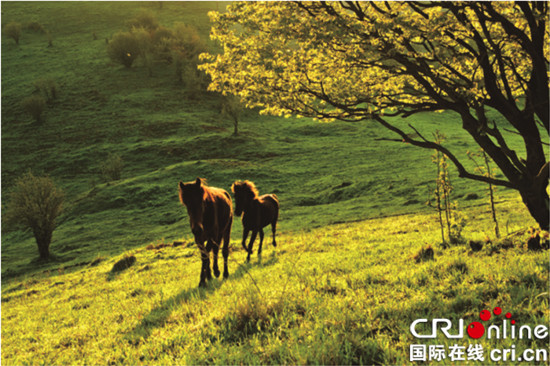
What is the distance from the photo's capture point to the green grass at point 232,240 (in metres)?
4.97

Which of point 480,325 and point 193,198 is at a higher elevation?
point 193,198

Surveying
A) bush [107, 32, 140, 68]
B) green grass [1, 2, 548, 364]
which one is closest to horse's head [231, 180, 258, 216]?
green grass [1, 2, 548, 364]

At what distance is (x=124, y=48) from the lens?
9806 cm

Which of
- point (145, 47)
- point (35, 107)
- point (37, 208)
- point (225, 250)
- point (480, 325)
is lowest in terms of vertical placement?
point (225, 250)

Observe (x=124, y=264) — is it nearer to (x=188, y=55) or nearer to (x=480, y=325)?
(x=480, y=325)

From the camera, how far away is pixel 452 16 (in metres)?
7.68

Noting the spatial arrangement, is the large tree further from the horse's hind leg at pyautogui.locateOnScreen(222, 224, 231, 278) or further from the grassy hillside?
the grassy hillside

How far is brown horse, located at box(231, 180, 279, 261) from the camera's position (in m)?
13.9

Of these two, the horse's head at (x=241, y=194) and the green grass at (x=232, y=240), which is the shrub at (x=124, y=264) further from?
the horse's head at (x=241, y=194)

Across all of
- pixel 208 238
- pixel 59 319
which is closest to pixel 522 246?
pixel 208 238

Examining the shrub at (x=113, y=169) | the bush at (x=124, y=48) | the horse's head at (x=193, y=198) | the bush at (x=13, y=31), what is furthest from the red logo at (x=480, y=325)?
the bush at (x=13, y=31)

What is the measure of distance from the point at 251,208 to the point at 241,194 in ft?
3.99

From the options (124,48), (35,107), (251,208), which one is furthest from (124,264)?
(124,48)

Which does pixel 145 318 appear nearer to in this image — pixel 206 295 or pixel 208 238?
pixel 206 295
